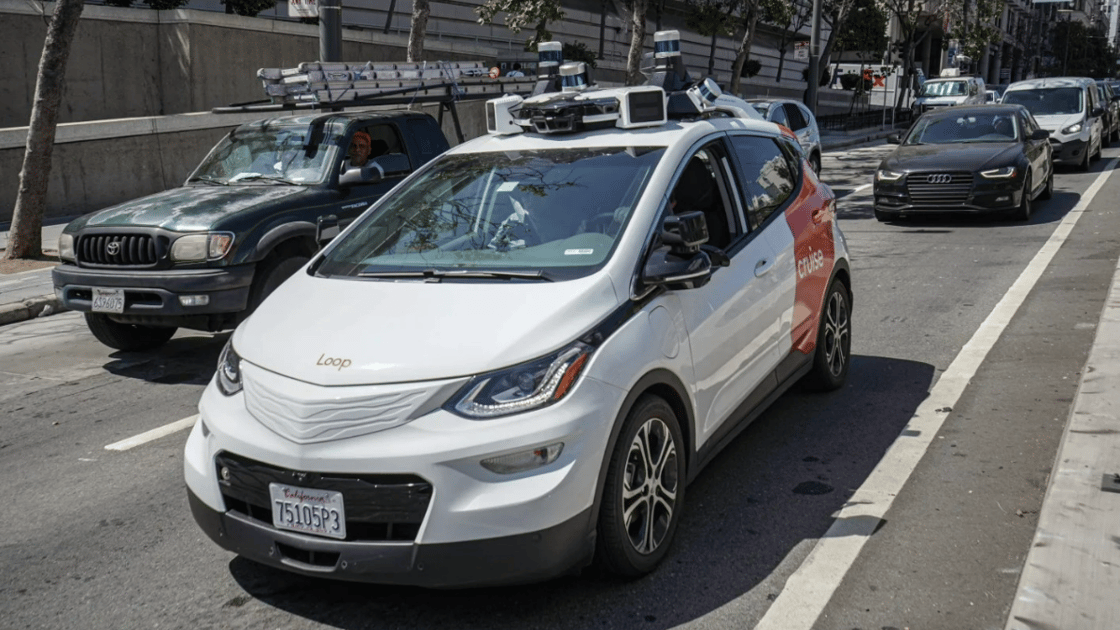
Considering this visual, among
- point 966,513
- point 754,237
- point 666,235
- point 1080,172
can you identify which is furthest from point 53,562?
point 1080,172

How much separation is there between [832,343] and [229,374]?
3688 millimetres

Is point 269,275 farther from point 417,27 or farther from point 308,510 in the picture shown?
point 417,27

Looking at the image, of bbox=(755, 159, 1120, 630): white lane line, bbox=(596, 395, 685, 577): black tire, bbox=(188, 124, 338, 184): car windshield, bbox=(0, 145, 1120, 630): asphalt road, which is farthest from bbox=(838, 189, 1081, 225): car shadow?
bbox=(596, 395, 685, 577): black tire

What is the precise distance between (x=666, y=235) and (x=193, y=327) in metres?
4.59

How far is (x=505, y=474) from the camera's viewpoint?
11.9 feet

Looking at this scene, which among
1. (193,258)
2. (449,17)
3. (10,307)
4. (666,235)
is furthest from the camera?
(449,17)

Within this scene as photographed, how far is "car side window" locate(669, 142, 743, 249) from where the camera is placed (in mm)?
5066

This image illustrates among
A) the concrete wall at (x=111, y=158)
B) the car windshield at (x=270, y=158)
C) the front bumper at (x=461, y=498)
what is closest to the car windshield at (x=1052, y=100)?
the concrete wall at (x=111, y=158)

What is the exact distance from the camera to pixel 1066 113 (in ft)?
72.1

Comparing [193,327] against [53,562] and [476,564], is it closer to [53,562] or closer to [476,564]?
[53,562]

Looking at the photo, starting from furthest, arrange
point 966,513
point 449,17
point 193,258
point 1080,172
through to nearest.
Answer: point 449,17
point 1080,172
point 193,258
point 966,513

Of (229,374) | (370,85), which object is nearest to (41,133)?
(370,85)

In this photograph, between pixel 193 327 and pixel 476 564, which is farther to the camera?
pixel 193 327

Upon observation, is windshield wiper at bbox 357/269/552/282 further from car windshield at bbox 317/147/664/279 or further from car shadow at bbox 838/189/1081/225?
car shadow at bbox 838/189/1081/225
